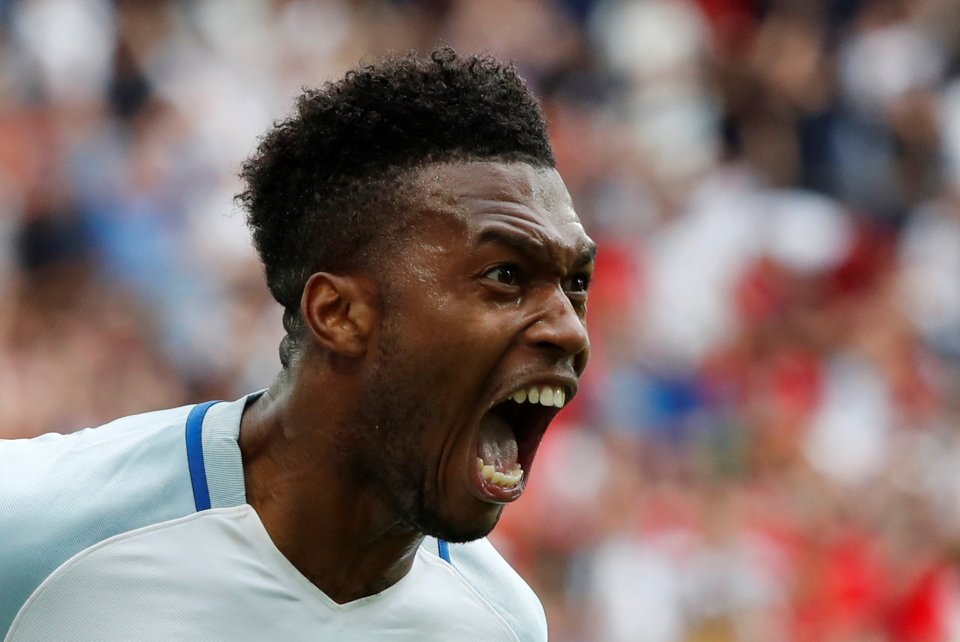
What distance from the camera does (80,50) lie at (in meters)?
7.29

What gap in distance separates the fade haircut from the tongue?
0.39 metres

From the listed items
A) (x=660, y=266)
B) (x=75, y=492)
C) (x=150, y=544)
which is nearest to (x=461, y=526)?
(x=150, y=544)

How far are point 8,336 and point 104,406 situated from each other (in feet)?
2.04

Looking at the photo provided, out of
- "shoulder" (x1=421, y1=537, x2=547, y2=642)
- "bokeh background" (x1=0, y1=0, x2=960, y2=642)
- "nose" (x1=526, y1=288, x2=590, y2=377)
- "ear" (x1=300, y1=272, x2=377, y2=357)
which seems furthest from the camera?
"bokeh background" (x1=0, y1=0, x2=960, y2=642)

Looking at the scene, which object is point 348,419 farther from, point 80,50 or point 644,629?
point 80,50

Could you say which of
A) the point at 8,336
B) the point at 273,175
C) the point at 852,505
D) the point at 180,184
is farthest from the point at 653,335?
the point at 273,175

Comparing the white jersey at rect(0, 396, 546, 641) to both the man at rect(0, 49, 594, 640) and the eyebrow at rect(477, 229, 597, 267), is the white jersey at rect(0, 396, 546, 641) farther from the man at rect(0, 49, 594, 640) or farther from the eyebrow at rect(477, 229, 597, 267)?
the eyebrow at rect(477, 229, 597, 267)

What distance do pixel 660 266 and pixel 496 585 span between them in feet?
16.9

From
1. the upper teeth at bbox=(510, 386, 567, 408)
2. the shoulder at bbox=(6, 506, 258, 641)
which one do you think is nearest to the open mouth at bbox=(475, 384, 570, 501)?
the upper teeth at bbox=(510, 386, 567, 408)

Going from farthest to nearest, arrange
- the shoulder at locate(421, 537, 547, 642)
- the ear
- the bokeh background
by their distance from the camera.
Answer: the bokeh background
the shoulder at locate(421, 537, 547, 642)
the ear

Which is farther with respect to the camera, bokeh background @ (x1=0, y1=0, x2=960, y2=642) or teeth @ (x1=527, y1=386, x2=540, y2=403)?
bokeh background @ (x1=0, y1=0, x2=960, y2=642)

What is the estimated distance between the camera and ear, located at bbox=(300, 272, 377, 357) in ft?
8.55

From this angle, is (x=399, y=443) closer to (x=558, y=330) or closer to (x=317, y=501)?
(x=317, y=501)

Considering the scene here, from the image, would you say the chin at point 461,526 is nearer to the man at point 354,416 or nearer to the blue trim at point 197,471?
the man at point 354,416
